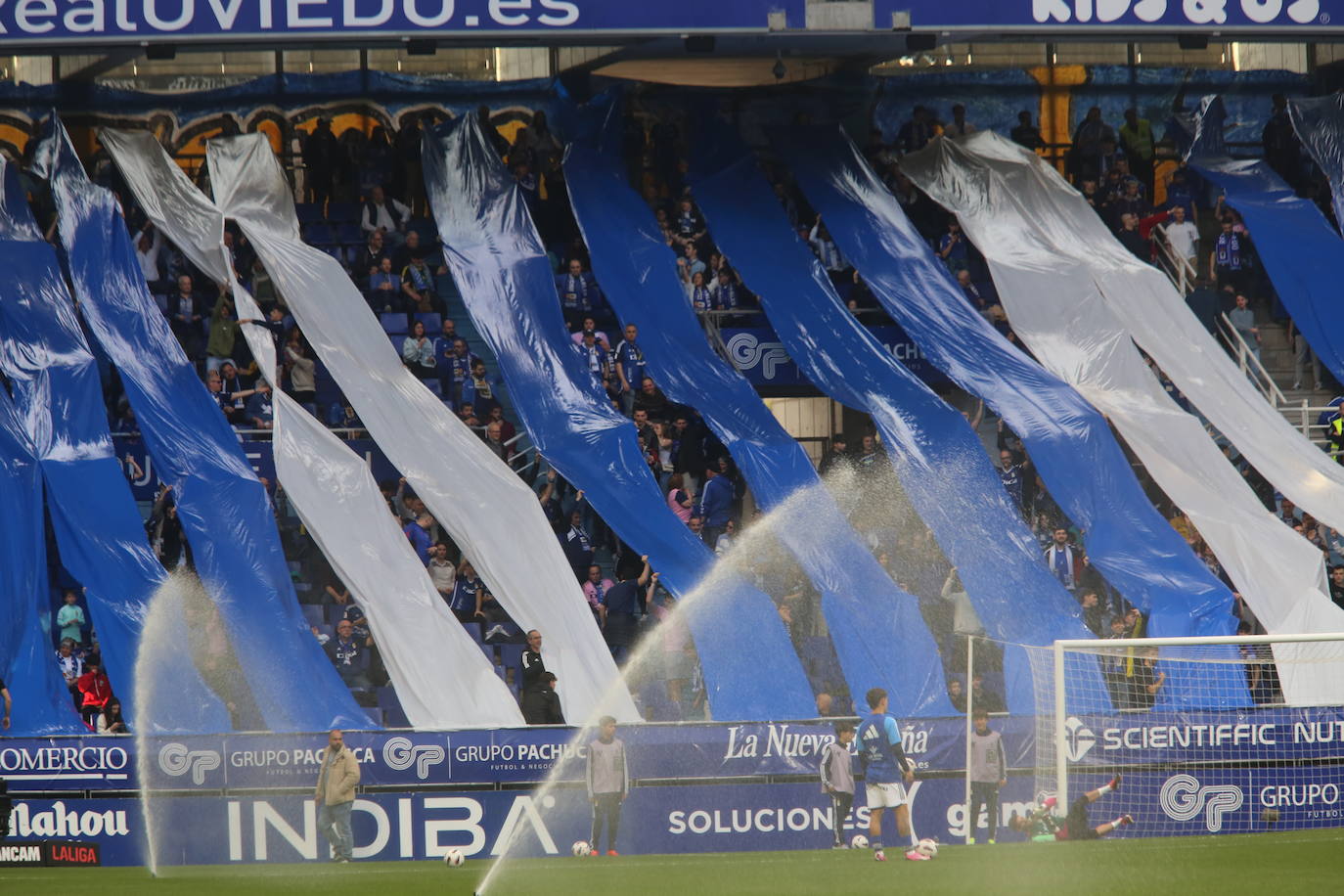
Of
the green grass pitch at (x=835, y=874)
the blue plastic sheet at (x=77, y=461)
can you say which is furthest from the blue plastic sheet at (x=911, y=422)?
the blue plastic sheet at (x=77, y=461)

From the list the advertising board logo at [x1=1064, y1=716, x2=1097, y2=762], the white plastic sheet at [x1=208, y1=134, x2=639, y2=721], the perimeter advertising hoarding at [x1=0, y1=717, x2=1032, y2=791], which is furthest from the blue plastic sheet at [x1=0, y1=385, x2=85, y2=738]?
the advertising board logo at [x1=1064, y1=716, x2=1097, y2=762]

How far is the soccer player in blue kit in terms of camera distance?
637 inches

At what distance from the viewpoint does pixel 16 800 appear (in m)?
17.2

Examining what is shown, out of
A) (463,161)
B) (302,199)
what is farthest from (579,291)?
(302,199)

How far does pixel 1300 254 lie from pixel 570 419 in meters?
10.2

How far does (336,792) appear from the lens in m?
16.6

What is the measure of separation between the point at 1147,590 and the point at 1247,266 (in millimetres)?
6747

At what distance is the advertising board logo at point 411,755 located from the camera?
56.9 feet

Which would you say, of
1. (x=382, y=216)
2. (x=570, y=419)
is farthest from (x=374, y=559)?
(x=382, y=216)

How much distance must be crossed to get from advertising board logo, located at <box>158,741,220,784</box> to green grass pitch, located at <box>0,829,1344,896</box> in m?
→ 0.91

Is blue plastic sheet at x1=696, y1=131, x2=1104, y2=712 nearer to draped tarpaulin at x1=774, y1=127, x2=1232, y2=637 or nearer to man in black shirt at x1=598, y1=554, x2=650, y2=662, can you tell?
draped tarpaulin at x1=774, y1=127, x2=1232, y2=637

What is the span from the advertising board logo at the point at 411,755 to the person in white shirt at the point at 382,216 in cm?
957

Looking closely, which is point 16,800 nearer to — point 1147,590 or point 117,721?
point 117,721

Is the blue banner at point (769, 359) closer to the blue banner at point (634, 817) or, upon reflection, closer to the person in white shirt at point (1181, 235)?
the person in white shirt at point (1181, 235)
